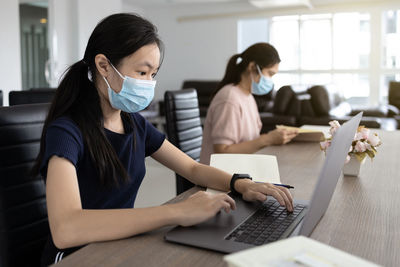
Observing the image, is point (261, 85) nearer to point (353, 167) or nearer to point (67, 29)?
point (353, 167)

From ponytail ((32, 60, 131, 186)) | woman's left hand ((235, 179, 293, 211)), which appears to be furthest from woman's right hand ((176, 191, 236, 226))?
ponytail ((32, 60, 131, 186))

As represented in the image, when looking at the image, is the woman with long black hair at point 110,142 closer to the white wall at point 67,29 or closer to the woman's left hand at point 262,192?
the woman's left hand at point 262,192

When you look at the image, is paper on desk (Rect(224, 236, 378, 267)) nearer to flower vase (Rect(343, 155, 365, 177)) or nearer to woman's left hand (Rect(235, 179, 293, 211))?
woman's left hand (Rect(235, 179, 293, 211))

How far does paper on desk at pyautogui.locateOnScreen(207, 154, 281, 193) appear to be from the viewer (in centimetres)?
143

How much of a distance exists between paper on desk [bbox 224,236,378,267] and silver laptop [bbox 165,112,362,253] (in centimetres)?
16

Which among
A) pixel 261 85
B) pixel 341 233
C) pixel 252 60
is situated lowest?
pixel 341 233

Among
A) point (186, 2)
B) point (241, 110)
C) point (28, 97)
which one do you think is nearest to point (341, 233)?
point (241, 110)

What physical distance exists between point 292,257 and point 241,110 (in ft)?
5.79

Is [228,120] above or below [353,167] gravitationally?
above

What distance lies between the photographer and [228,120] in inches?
88.3

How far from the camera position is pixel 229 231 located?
0.95 meters

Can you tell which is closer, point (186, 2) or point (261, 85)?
point (261, 85)

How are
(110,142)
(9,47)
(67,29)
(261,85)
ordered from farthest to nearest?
(67,29) < (9,47) < (261,85) < (110,142)

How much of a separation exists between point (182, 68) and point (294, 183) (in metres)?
8.08
